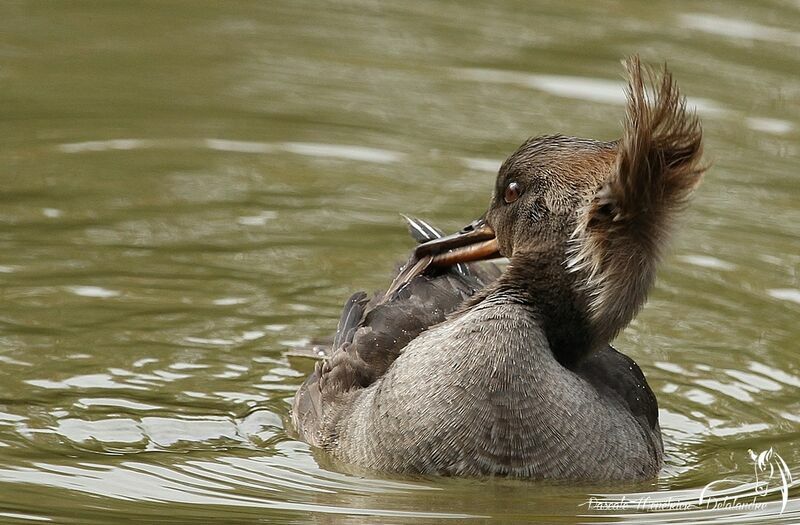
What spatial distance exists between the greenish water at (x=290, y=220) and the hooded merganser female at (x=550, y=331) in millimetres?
218

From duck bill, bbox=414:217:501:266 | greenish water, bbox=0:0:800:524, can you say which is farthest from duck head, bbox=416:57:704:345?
greenish water, bbox=0:0:800:524

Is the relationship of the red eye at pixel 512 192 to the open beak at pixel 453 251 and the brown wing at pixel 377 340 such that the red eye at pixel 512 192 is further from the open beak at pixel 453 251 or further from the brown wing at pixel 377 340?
the brown wing at pixel 377 340

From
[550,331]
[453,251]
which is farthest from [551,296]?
[453,251]

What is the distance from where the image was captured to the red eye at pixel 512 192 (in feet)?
30.4

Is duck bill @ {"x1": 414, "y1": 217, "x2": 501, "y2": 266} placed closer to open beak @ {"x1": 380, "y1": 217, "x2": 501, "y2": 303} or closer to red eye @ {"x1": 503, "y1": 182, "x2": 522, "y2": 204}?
open beak @ {"x1": 380, "y1": 217, "x2": 501, "y2": 303}

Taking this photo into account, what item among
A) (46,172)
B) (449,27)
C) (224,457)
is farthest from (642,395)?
(449,27)

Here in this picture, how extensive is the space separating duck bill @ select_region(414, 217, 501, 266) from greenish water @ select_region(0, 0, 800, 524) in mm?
1407

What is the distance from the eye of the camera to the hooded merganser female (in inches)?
344

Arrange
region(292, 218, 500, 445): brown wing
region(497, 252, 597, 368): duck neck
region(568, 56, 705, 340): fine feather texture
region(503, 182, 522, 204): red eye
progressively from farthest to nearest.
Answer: region(292, 218, 500, 445): brown wing
region(503, 182, 522, 204): red eye
region(497, 252, 597, 368): duck neck
region(568, 56, 705, 340): fine feather texture

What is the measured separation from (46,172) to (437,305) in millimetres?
4947

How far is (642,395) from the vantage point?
970 cm

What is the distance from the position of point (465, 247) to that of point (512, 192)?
2.22ft

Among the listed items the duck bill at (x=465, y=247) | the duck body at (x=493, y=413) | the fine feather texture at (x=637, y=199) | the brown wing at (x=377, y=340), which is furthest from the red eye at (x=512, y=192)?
the brown wing at (x=377, y=340)

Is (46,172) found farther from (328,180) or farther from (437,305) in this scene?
(437,305)
